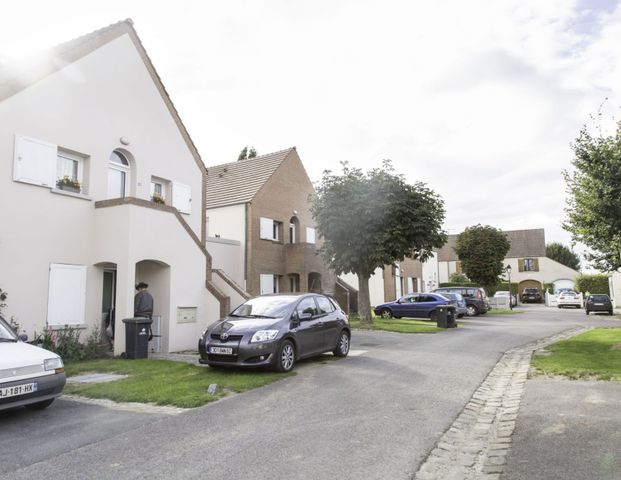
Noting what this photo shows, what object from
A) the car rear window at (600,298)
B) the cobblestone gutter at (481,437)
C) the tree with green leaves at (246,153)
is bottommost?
the cobblestone gutter at (481,437)

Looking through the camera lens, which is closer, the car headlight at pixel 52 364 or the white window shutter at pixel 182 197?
the car headlight at pixel 52 364

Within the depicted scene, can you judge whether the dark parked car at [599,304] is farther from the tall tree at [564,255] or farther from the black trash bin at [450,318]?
the tall tree at [564,255]

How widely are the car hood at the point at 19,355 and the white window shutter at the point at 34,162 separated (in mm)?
5835

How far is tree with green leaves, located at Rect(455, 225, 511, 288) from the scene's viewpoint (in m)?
43.4

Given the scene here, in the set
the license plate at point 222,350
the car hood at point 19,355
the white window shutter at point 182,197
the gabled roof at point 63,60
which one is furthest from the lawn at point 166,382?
the gabled roof at point 63,60

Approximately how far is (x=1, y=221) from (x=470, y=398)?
10479 millimetres

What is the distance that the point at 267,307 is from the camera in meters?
11.2

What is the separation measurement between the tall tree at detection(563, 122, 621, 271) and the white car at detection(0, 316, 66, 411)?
→ 13221mm

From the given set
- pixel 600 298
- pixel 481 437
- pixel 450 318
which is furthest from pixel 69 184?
pixel 600 298

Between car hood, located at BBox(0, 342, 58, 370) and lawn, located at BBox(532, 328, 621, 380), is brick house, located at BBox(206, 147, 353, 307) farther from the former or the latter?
car hood, located at BBox(0, 342, 58, 370)

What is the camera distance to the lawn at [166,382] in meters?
7.93

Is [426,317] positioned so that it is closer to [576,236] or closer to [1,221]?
[576,236]

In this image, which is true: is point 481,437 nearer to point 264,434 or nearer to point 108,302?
point 264,434

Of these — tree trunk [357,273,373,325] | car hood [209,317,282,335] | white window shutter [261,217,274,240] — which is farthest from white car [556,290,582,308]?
car hood [209,317,282,335]
